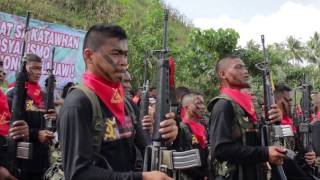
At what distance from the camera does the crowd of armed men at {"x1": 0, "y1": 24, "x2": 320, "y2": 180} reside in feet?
7.93

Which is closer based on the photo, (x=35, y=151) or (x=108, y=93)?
(x=108, y=93)

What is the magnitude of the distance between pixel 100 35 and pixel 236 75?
2043mm

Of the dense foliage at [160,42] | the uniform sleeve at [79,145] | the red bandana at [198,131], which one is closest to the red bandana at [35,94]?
the red bandana at [198,131]

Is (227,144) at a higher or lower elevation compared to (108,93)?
lower

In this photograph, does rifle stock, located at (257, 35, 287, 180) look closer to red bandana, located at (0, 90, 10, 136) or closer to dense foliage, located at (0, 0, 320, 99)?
red bandana, located at (0, 90, 10, 136)

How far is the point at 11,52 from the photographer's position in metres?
8.77

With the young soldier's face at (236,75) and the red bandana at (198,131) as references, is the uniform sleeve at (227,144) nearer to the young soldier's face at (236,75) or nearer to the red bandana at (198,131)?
the young soldier's face at (236,75)

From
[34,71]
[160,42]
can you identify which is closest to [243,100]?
[34,71]

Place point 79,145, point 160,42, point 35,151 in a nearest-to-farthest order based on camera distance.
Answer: point 79,145 → point 35,151 → point 160,42

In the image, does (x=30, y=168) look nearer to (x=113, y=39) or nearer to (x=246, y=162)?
(x=246, y=162)

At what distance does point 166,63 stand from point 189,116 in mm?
3197

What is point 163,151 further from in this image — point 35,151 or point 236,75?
point 35,151

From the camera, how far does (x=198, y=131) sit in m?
5.79

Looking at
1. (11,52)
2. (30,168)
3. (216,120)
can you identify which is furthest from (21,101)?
(11,52)
